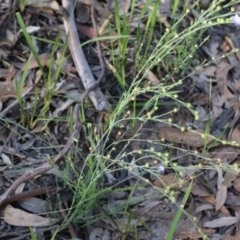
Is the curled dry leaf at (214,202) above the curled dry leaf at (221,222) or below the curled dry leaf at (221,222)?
above

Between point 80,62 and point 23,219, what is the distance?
0.72 m

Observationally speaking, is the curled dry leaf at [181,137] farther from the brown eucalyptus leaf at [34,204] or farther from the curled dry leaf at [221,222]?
the brown eucalyptus leaf at [34,204]

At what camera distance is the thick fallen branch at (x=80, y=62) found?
242 centimetres

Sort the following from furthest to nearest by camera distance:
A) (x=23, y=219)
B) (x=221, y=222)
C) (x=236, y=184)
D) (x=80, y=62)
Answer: (x=80, y=62) < (x=236, y=184) < (x=221, y=222) < (x=23, y=219)

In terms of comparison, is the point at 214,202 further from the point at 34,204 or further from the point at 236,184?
the point at 34,204

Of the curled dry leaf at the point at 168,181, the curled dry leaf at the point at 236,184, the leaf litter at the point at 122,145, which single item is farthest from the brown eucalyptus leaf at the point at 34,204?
the curled dry leaf at the point at 236,184

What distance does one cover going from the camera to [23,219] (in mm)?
2121

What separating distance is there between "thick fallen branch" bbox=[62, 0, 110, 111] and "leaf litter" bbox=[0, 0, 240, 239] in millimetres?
34

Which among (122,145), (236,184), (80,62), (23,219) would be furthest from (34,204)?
(236,184)

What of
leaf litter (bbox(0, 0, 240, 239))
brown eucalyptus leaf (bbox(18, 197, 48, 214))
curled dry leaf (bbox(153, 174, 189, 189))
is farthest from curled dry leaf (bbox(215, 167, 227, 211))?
brown eucalyptus leaf (bbox(18, 197, 48, 214))

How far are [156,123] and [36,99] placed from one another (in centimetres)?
52

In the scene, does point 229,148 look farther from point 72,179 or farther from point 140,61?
point 72,179

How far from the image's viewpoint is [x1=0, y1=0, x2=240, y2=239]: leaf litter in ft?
7.09

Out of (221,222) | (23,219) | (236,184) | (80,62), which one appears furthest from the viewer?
(80,62)
